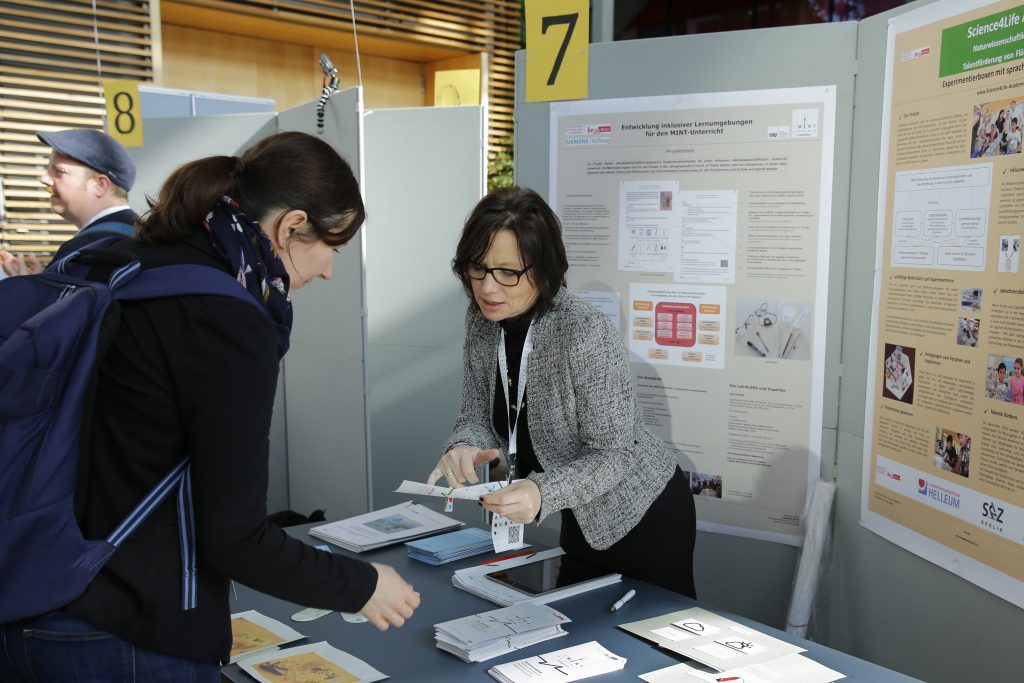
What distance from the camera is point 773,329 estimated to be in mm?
2578

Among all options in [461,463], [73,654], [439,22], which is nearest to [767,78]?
[461,463]

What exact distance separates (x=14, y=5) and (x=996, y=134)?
19.2 ft

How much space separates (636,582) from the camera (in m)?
1.90

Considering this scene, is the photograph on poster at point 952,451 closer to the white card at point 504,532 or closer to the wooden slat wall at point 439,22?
the white card at point 504,532

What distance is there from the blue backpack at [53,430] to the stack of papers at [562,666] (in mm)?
703

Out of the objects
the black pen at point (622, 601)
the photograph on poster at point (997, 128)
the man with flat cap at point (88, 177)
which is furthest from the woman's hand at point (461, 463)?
the man with flat cap at point (88, 177)

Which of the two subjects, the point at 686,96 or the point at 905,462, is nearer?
the point at 905,462

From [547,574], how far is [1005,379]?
1125 mm

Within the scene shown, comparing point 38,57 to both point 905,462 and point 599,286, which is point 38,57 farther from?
point 905,462

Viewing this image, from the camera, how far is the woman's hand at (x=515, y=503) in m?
1.68

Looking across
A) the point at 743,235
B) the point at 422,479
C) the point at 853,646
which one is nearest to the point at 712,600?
the point at 853,646

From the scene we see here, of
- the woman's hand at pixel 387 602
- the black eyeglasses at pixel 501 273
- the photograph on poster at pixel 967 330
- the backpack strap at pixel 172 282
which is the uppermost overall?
the backpack strap at pixel 172 282

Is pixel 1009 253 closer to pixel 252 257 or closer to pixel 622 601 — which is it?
pixel 622 601

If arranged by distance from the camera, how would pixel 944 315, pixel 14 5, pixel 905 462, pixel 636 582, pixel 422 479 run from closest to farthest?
pixel 636 582 → pixel 944 315 → pixel 905 462 → pixel 422 479 → pixel 14 5
